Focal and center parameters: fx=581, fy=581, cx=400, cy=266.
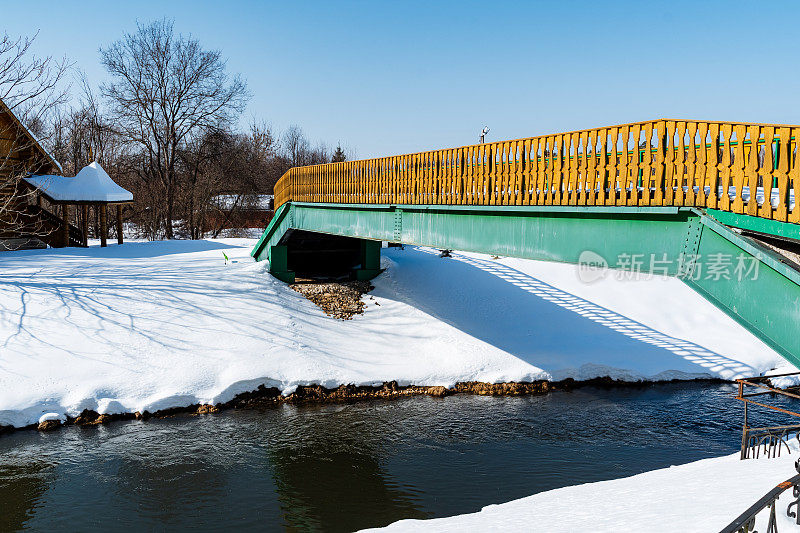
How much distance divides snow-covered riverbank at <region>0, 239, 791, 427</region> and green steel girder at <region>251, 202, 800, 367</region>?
519cm

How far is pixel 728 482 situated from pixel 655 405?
8082 millimetres

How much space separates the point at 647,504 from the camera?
8.52 metres

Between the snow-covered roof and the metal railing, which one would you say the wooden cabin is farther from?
the metal railing

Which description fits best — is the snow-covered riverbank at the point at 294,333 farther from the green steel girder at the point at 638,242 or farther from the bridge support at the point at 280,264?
the green steel girder at the point at 638,242

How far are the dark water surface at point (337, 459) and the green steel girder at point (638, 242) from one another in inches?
180

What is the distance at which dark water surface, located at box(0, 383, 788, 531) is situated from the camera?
10289 millimetres

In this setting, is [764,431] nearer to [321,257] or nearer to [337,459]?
[337,459]

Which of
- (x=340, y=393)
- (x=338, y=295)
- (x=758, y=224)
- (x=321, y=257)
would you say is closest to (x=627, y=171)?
(x=758, y=224)

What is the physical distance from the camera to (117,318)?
18.2 m

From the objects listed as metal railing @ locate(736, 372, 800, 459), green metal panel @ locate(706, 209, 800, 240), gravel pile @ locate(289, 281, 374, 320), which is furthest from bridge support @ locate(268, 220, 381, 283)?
green metal panel @ locate(706, 209, 800, 240)

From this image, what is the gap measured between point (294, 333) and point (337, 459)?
7305mm

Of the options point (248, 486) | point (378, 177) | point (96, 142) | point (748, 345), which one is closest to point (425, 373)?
point (378, 177)

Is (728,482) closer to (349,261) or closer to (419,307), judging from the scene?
(419,307)

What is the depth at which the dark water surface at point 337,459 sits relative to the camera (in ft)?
33.8
